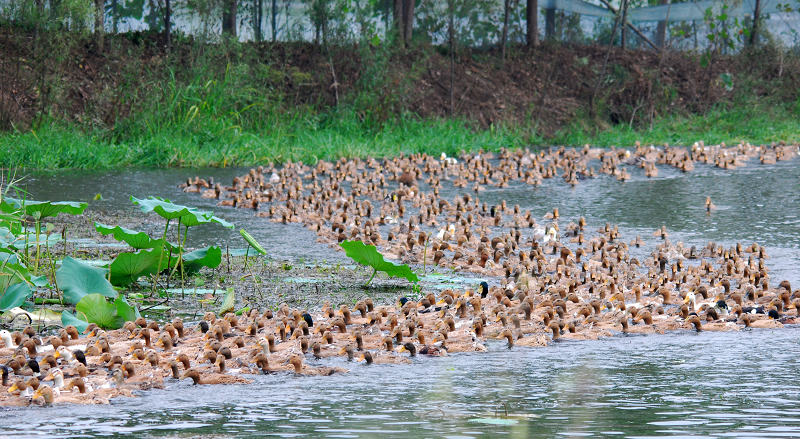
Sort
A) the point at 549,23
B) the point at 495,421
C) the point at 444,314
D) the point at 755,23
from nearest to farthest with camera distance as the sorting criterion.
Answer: the point at 495,421 < the point at 444,314 < the point at 755,23 < the point at 549,23

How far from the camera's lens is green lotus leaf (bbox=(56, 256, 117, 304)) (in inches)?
239

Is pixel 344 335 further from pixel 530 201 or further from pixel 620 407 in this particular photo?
pixel 530 201

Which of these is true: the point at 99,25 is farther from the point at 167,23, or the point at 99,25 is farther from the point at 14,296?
the point at 14,296

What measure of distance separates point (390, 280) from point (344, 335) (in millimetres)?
1834

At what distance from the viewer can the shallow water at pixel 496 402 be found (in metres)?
3.99

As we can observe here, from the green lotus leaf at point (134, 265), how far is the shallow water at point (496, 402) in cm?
206

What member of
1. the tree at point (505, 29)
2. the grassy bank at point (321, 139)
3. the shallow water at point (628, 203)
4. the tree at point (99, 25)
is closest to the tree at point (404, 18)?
the tree at point (505, 29)

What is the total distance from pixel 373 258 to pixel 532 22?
18834mm

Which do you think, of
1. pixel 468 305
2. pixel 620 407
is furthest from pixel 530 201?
pixel 620 407

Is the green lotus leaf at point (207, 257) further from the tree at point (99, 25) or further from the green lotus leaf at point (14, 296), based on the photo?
the tree at point (99, 25)

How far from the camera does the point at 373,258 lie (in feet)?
22.4

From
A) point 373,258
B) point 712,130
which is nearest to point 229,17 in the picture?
point 712,130

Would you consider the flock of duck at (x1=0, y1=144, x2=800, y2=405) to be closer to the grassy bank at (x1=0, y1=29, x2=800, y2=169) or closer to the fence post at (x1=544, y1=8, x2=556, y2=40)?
the grassy bank at (x1=0, y1=29, x2=800, y2=169)

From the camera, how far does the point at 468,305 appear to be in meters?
6.32
